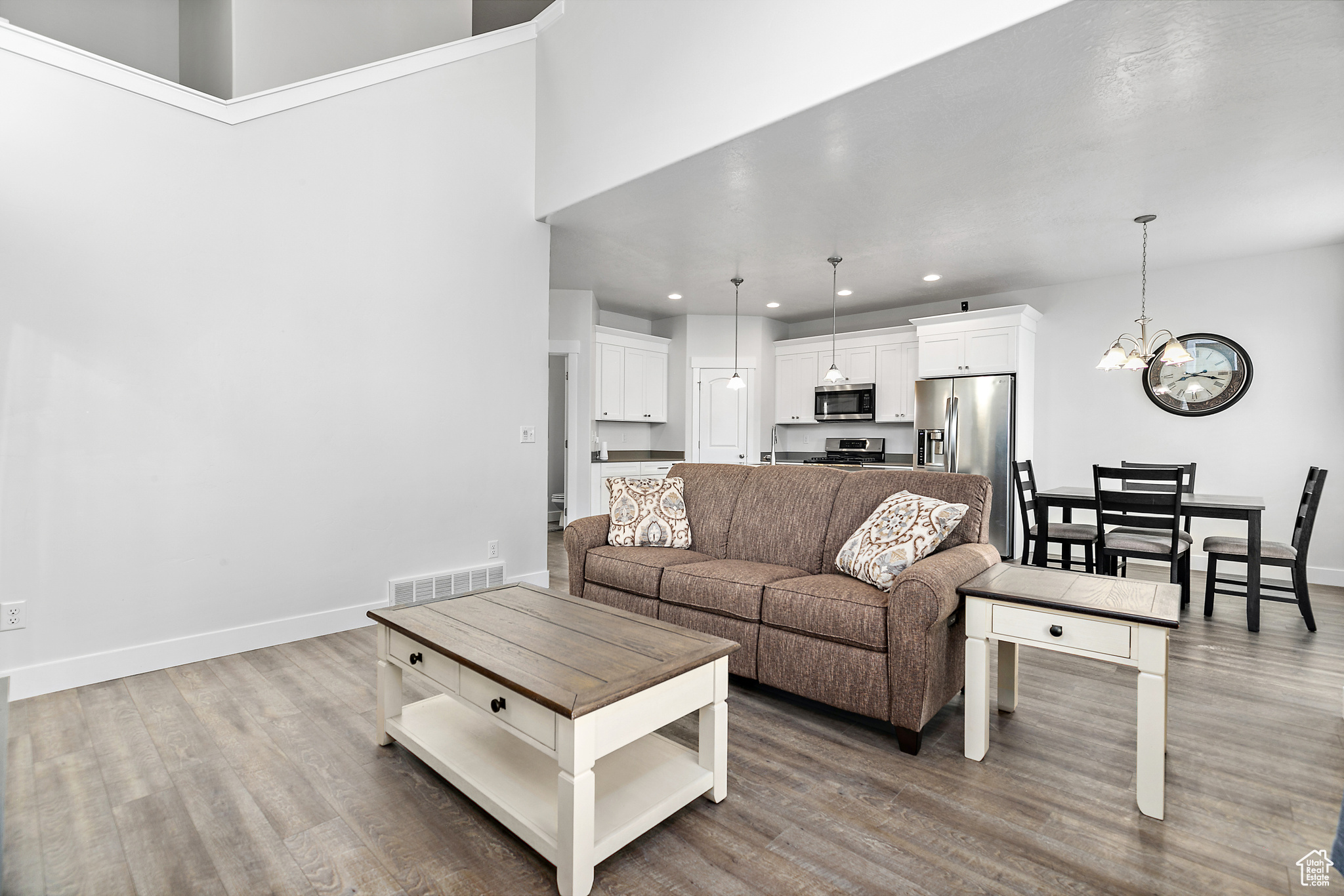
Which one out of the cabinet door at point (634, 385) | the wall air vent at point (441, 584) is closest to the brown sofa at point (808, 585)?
the wall air vent at point (441, 584)

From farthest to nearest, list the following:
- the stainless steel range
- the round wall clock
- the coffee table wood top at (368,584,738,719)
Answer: the stainless steel range < the round wall clock < the coffee table wood top at (368,584,738,719)

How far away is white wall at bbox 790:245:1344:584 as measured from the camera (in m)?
4.75

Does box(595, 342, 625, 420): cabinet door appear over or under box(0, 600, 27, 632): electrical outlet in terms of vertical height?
over

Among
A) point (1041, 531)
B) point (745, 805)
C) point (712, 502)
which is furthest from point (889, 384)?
point (745, 805)

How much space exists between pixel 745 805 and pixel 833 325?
6011mm

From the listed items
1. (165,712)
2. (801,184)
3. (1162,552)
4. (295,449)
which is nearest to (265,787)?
(165,712)

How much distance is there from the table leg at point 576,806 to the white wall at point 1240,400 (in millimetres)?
5823

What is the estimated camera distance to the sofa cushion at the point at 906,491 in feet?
8.68

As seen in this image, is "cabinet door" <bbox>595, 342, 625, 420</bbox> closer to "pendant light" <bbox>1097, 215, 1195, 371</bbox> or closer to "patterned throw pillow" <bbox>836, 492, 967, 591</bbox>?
"pendant light" <bbox>1097, 215, 1195, 371</bbox>

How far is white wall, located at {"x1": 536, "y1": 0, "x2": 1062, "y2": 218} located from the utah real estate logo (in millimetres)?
2686

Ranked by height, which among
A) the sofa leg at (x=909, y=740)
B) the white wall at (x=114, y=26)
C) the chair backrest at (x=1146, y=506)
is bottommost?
the sofa leg at (x=909, y=740)

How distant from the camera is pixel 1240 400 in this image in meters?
5.07

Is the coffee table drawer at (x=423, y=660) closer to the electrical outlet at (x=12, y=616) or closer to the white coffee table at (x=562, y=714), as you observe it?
the white coffee table at (x=562, y=714)

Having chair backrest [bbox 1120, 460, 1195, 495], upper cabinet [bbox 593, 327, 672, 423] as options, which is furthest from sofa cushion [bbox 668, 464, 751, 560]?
upper cabinet [bbox 593, 327, 672, 423]
